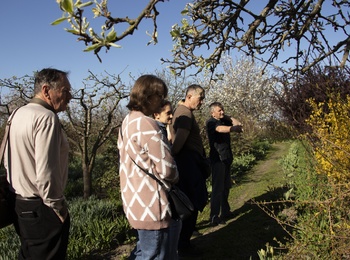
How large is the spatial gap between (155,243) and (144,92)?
3.32 ft

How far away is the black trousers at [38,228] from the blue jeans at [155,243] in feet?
1.83

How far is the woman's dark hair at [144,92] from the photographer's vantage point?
2.35 metres

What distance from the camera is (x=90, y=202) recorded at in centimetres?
539

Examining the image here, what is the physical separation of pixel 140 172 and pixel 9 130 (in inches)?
36.4

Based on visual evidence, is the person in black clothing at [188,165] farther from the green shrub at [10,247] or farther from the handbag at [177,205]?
the green shrub at [10,247]

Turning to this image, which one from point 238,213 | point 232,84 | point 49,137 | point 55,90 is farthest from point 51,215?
point 232,84

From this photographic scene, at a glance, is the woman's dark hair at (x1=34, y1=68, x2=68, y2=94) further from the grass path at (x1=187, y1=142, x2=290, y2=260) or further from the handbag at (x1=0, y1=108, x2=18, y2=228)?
the grass path at (x1=187, y1=142, x2=290, y2=260)

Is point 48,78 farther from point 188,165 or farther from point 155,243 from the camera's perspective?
point 188,165

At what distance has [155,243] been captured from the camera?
2.20 metres

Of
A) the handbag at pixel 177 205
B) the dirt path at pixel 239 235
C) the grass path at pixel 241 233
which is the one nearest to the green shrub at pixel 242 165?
the grass path at pixel 241 233

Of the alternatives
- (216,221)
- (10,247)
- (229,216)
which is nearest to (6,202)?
(10,247)

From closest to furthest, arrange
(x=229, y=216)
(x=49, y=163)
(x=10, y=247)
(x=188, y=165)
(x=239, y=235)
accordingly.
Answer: (x=49, y=163)
(x=10, y=247)
(x=188, y=165)
(x=239, y=235)
(x=229, y=216)

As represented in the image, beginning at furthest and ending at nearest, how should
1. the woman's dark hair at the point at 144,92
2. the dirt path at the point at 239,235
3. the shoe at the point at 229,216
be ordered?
the shoe at the point at 229,216
the dirt path at the point at 239,235
the woman's dark hair at the point at 144,92

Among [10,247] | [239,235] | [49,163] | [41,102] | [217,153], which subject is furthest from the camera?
[217,153]
